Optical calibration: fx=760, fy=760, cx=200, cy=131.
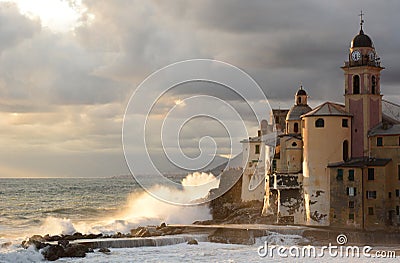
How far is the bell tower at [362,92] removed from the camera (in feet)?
205

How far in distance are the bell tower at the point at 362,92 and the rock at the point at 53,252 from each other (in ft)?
85.6

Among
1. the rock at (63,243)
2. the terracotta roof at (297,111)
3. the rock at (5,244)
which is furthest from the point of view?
the terracotta roof at (297,111)

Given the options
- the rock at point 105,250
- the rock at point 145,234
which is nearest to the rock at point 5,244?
the rock at point 105,250

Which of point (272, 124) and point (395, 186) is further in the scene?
point (272, 124)

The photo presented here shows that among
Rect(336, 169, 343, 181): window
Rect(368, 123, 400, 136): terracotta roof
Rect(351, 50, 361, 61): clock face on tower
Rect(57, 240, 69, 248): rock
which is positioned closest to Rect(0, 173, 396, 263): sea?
Rect(57, 240, 69, 248): rock

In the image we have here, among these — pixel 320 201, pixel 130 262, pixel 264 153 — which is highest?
pixel 264 153

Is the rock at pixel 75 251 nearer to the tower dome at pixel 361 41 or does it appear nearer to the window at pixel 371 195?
the window at pixel 371 195

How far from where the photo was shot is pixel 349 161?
62031 mm

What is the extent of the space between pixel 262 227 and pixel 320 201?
223 inches

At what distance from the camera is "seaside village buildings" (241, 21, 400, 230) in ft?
198

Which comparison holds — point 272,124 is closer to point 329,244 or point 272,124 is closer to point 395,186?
Result: point 395,186

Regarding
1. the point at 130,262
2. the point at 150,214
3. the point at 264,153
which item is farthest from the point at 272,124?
the point at 130,262

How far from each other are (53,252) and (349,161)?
85.2ft

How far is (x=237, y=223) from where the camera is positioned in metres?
67.4
